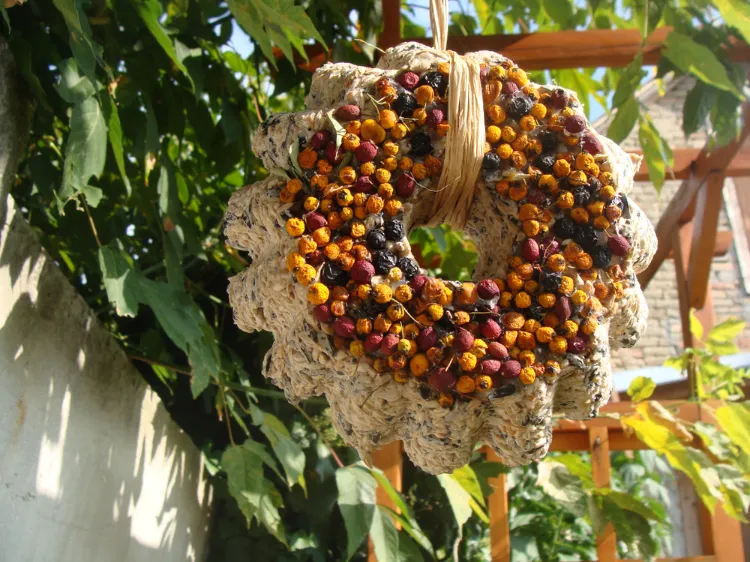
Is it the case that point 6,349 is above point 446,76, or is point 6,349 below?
below

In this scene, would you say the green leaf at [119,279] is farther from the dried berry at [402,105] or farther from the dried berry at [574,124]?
the dried berry at [574,124]

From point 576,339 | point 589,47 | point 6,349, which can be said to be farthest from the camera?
point 589,47

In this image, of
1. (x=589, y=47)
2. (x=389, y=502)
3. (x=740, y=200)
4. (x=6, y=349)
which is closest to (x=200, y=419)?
(x=389, y=502)

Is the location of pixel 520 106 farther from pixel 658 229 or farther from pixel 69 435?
pixel 658 229

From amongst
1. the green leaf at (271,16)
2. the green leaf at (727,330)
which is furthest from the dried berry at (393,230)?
the green leaf at (727,330)

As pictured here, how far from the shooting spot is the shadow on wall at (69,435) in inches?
34.2

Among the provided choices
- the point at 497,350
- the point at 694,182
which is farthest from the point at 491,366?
the point at 694,182

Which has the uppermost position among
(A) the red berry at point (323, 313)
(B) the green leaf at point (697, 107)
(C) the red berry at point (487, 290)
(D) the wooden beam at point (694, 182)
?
(D) the wooden beam at point (694, 182)

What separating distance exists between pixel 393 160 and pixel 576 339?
0.67 feet

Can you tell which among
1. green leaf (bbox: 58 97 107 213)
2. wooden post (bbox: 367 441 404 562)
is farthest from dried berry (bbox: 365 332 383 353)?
wooden post (bbox: 367 441 404 562)

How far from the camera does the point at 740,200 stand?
5.03 metres

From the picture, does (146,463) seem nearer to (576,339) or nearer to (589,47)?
(576,339)

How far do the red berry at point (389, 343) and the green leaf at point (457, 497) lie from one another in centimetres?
55

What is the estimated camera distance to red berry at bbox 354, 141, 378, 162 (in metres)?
0.62
